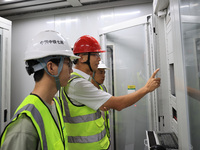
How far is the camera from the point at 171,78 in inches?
54.6

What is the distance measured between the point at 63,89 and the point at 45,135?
590mm

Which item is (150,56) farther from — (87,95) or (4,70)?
(4,70)

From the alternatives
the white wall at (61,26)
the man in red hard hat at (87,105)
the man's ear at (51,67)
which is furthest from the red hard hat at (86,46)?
the white wall at (61,26)

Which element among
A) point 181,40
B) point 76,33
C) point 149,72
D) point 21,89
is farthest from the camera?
point 21,89

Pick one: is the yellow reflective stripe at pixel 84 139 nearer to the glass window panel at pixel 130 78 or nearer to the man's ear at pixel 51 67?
the man's ear at pixel 51 67

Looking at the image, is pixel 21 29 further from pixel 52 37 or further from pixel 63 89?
pixel 52 37

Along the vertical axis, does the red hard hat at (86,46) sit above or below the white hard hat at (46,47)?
above

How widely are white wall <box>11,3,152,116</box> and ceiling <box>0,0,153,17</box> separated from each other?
0.28ft

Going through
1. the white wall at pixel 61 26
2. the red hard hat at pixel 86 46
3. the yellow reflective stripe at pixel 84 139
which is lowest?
the yellow reflective stripe at pixel 84 139

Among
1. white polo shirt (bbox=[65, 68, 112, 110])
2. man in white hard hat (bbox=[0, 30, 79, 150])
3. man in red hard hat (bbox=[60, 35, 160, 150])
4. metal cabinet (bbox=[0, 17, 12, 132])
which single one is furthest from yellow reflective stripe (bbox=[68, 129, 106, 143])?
metal cabinet (bbox=[0, 17, 12, 132])

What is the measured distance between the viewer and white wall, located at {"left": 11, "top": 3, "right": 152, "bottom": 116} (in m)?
2.37

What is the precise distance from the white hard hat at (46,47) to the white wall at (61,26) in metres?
1.74

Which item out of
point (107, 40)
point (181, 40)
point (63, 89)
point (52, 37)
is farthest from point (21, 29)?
point (181, 40)

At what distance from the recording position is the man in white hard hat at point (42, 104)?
600 millimetres
